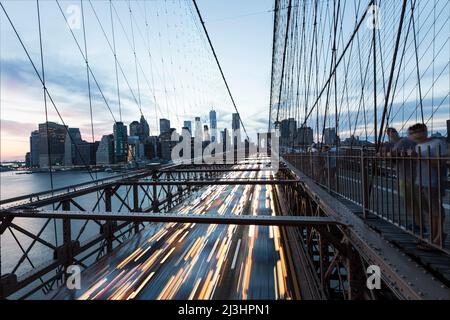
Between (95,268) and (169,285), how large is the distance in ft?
6.74

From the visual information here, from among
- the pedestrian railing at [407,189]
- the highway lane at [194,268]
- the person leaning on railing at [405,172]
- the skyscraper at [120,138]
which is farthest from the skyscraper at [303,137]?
the person leaning on railing at [405,172]

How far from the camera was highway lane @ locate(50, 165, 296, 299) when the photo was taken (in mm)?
4938

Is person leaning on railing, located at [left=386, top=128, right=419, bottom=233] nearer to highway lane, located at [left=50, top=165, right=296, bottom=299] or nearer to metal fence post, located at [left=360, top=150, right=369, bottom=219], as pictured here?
metal fence post, located at [left=360, top=150, right=369, bottom=219]

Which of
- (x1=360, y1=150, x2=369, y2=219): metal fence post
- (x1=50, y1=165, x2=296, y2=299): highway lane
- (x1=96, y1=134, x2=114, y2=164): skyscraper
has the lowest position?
(x1=50, y1=165, x2=296, y2=299): highway lane

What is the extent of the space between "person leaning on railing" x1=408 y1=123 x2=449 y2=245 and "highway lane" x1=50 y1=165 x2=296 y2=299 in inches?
128

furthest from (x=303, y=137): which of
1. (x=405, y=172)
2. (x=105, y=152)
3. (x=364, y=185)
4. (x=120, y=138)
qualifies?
(x=405, y=172)

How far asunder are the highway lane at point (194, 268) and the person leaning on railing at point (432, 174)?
3.24m

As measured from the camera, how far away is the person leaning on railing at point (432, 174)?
2.00m

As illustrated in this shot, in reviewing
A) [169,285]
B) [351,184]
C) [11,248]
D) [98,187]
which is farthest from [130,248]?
[11,248]

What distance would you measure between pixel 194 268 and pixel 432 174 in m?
5.10

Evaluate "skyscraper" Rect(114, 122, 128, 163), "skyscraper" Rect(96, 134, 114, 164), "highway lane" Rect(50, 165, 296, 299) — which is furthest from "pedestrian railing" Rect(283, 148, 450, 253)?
"skyscraper" Rect(96, 134, 114, 164)

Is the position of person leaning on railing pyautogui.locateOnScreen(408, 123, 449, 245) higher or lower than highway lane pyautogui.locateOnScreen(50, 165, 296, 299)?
higher

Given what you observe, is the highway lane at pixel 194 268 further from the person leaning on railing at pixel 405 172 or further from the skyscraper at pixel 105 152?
the skyscraper at pixel 105 152
